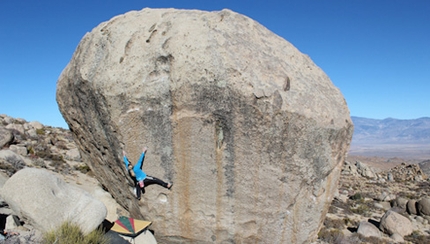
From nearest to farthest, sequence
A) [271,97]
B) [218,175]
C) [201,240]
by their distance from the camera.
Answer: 1. [271,97]
2. [218,175]
3. [201,240]

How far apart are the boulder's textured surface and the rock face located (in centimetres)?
90

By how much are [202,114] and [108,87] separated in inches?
62.6

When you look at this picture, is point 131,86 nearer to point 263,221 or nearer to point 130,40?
point 130,40

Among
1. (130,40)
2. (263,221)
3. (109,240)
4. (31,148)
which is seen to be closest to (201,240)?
(263,221)

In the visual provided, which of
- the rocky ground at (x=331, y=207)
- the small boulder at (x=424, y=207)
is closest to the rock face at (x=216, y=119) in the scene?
the rocky ground at (x=331, y=207)

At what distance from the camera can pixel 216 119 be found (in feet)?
17.8

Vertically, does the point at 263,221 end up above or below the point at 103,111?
below

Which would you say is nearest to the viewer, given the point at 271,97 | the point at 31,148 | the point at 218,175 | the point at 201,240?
the point at 271,97

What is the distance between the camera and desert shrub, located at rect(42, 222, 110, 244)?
16.5 feet

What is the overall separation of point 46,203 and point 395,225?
9.68 meters

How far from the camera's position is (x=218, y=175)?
18.8 ft

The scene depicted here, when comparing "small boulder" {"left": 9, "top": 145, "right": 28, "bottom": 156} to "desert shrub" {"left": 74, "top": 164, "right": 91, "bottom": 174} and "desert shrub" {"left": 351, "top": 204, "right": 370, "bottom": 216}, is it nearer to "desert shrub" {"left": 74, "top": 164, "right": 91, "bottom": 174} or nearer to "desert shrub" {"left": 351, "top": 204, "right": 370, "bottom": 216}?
"desert shrub" {"left": 74, "top": 164, "right": 91, "bottom": 174}

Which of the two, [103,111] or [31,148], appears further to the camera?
[31,148]

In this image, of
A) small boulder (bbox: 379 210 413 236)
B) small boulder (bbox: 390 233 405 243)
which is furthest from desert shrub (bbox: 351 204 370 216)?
small boulder (bbox: 390 233 405 243)
